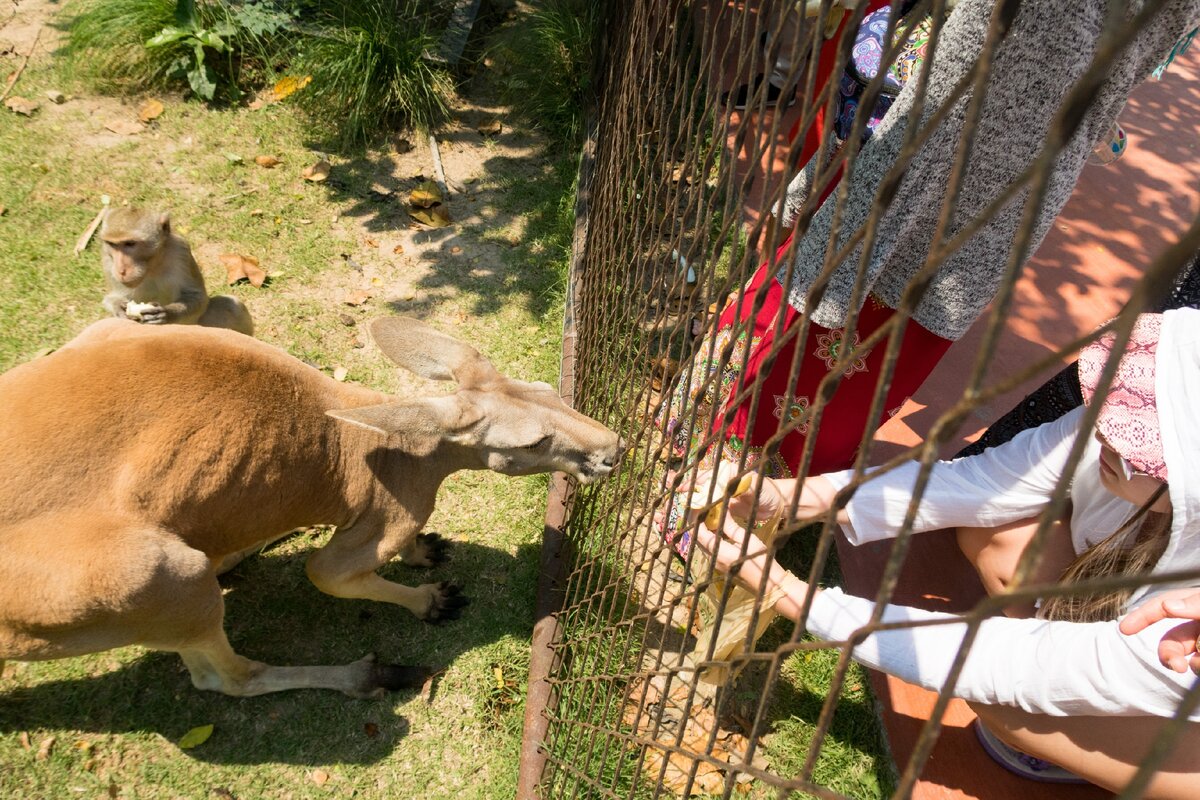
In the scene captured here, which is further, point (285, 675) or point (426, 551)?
point (426, 551)

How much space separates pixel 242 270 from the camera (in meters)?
4.81

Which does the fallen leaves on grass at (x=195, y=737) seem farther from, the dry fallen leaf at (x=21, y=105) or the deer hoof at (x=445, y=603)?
the dry fallen leaf at (x=21, y=105)

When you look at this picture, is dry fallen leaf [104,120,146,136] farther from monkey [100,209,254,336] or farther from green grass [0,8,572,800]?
monkey [100,209,254,336]

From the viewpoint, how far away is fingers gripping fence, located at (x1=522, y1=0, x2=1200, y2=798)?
1.04 m

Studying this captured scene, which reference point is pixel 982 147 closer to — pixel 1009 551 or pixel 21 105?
pixel 1009 551

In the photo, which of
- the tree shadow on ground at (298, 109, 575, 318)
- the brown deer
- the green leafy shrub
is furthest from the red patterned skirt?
the green leafy shrub

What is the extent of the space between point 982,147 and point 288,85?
5221 mm

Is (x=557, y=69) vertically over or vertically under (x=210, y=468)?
over

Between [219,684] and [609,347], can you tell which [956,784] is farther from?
[219,684]

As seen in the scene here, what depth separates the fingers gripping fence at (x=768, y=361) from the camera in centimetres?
104

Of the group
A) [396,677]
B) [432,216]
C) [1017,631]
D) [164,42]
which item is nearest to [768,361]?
[1017,631]

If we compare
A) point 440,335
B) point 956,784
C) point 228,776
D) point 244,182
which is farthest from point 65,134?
point 956,784

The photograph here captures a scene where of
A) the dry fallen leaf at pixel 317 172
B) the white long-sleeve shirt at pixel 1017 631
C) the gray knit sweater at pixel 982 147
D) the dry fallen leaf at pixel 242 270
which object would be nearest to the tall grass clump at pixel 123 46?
the dry fallen leaf at pixel 317 172

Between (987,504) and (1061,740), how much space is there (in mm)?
834
